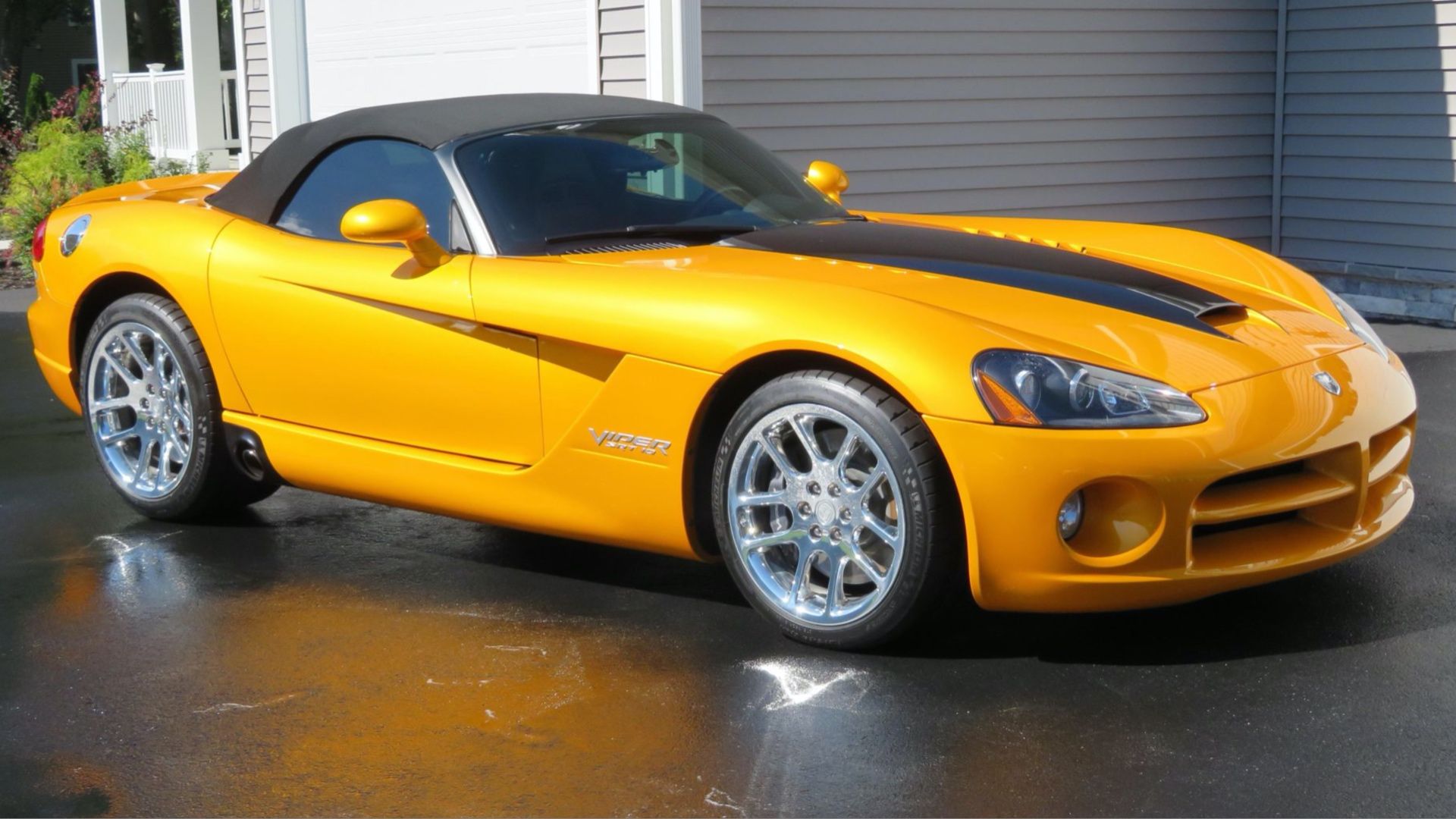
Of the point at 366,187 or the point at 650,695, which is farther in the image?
the point at 366,187

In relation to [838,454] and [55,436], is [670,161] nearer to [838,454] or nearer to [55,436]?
[838,454]

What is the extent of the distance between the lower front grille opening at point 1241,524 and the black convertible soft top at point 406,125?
2.27 m

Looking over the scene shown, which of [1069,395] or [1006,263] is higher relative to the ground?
[1006,263]

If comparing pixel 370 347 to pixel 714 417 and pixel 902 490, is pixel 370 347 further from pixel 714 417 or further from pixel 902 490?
pixel 902 490

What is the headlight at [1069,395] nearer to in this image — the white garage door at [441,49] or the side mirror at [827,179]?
the side mirror at [827,179]

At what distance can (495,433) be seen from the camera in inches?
178

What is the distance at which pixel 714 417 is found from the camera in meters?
4.23

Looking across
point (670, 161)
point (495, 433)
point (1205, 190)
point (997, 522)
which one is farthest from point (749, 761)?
point (1205, 190)

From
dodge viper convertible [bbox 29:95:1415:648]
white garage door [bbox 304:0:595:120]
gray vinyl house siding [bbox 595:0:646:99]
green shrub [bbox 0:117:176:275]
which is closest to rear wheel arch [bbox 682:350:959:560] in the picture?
dodge viper convertible [bbox 29:95:1415:648]

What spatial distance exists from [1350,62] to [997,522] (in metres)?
7.97

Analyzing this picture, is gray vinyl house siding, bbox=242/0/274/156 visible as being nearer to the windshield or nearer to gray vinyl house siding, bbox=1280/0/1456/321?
gray vinyl house siding, bbox=1280/0/1456/321

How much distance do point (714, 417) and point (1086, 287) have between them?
3.34 feet

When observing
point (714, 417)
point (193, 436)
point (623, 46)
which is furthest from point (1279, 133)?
point (193, 436)

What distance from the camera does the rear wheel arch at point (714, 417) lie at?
4059 millimetres
